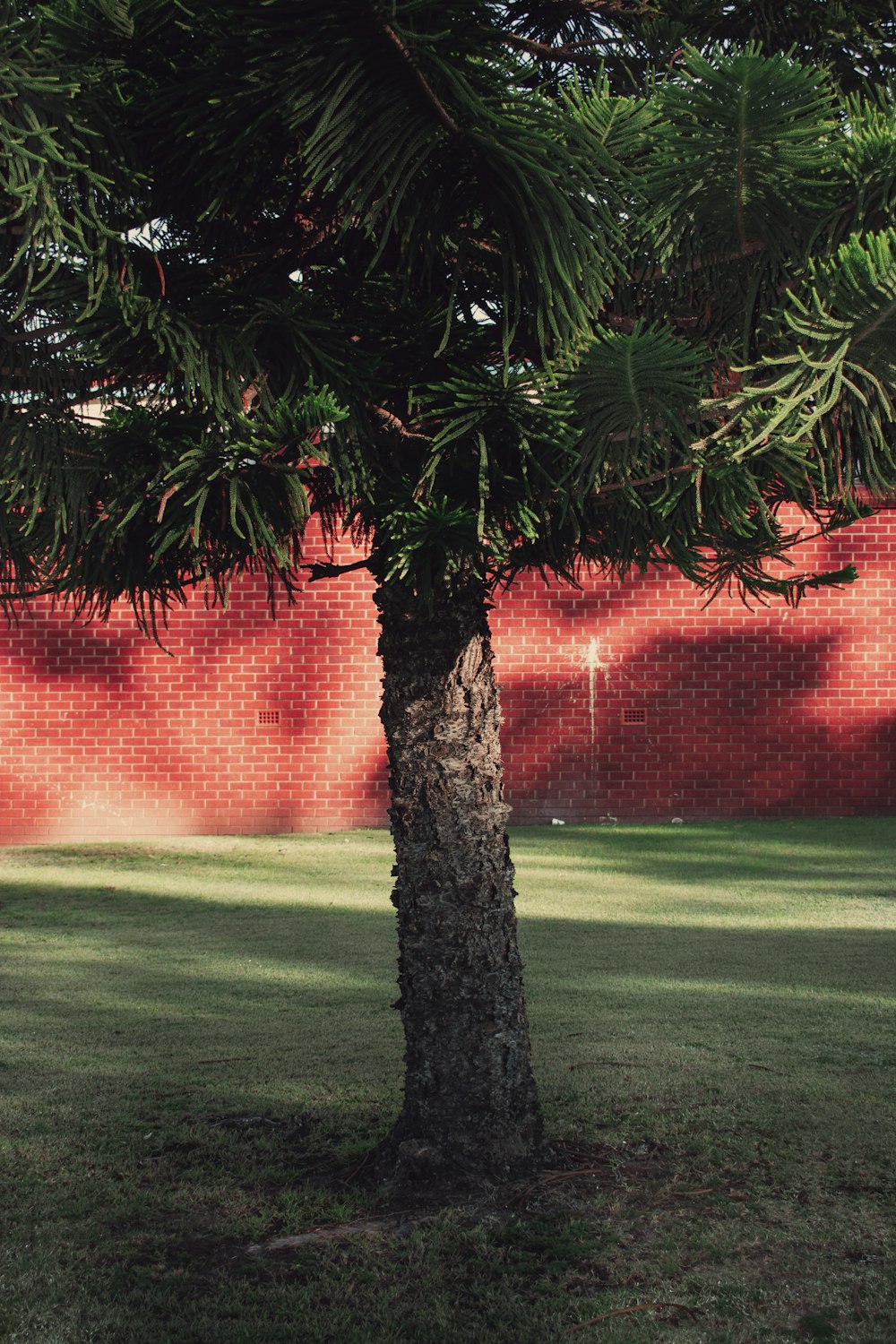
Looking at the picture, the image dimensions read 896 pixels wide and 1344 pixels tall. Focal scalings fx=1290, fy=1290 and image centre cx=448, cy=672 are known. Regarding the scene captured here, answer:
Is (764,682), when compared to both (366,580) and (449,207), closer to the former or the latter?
(366,580)

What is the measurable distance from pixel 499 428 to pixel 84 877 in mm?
8659

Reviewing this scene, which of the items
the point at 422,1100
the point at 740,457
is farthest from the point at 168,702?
the point at 740,457

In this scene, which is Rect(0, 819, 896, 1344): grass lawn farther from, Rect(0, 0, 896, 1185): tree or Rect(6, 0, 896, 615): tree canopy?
Rect(6, 0, 896, 615): tree canopy

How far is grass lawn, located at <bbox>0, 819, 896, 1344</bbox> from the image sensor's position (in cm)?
326

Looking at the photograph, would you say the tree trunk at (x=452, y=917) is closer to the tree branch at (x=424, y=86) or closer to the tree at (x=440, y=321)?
the tree at (x=440, y=321)

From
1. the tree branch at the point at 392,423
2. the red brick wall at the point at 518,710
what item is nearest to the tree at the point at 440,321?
the tree branch at the point at 392,423

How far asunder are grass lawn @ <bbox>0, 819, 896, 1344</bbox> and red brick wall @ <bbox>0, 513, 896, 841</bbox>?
4067mm

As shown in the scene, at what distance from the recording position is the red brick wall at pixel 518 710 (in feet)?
43.7

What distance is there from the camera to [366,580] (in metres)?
13.5

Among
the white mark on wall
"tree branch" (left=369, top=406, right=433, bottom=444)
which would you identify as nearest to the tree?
"tree branch" (left=369, top=406, right=433, bottom=444)

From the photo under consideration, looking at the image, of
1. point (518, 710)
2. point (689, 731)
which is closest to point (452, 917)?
point (518, 710)

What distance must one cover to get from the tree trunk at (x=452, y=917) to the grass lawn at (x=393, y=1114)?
0.66 feet

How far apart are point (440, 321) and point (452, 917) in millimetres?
1711

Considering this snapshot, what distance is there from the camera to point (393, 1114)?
479 centimetres
